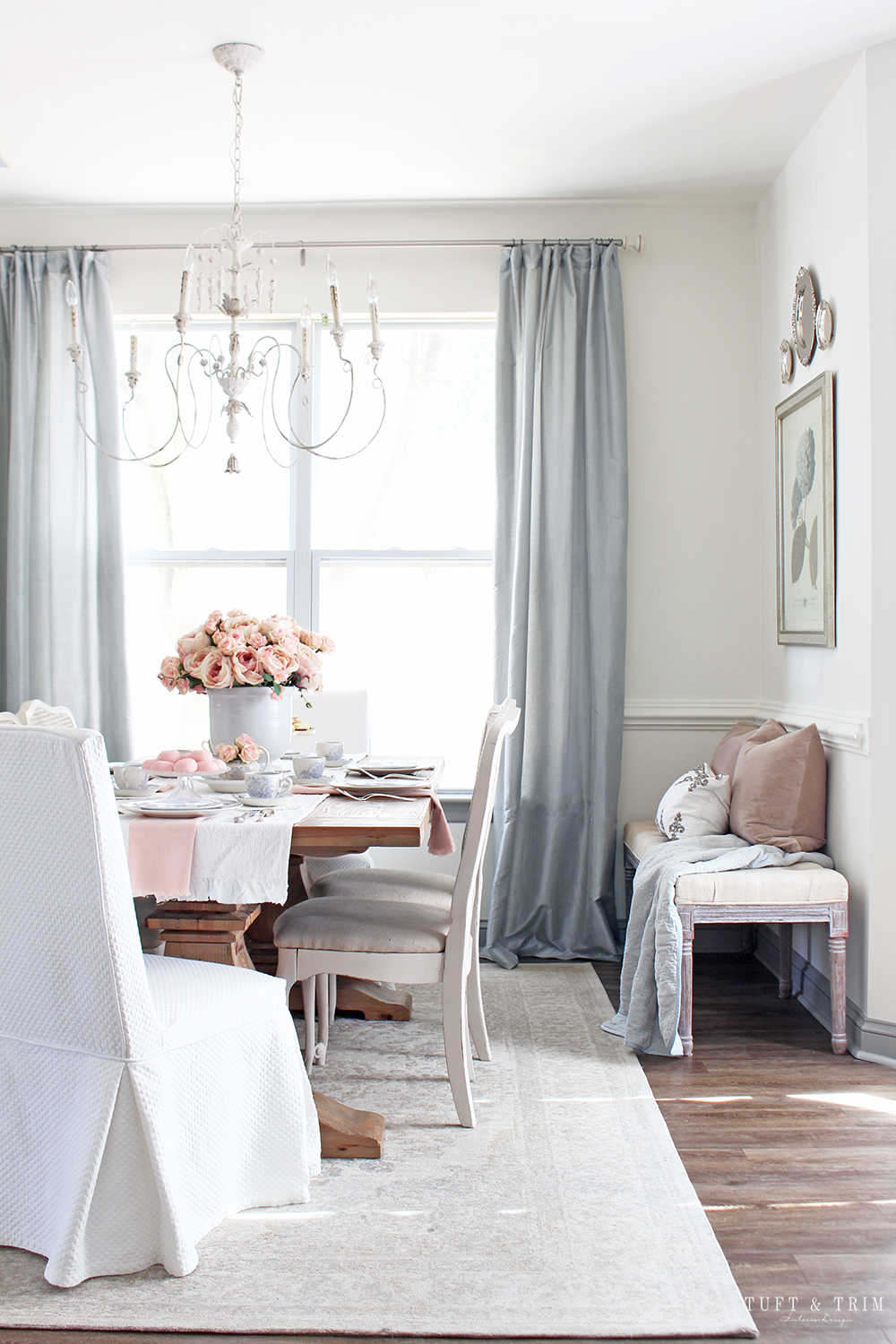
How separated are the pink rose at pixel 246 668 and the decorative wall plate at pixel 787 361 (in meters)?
2.20

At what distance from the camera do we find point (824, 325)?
3.16 meters

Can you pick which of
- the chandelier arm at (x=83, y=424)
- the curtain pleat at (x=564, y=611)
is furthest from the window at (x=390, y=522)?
the curtain pleat at (x=564, y=611)

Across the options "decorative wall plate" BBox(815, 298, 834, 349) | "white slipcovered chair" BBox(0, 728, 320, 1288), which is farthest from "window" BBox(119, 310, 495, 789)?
"white slipcovered chair" BBox(0, 728, 320, 1288)

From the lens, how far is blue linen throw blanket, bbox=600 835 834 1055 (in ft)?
9.21

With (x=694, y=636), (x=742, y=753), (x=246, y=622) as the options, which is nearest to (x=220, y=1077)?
(x=246, y=622)

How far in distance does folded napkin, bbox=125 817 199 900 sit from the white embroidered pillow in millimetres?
1734

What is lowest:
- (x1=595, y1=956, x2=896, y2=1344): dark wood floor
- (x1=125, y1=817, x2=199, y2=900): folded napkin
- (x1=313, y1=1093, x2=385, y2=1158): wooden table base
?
(x1=595, y1=956, x2=896, y2=1344): dark wood floor

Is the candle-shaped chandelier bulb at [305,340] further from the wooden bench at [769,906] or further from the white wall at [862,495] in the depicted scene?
the wooden bench at [769,906]

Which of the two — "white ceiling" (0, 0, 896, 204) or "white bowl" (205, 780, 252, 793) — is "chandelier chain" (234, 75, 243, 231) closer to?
"white ceiling" (0, 0, 896, 204)

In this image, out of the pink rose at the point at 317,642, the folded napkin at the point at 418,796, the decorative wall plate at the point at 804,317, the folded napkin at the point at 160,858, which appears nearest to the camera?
the folded napkin at the point at 160,858

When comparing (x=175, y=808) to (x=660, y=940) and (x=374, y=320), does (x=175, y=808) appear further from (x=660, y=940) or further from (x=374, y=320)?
(x=660, y=940)

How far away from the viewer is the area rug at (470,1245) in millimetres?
1690

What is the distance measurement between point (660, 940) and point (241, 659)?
1.38m

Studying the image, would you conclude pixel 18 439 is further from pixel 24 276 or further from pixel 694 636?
pixel 694 636
